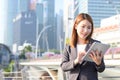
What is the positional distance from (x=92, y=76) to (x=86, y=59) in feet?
0.46

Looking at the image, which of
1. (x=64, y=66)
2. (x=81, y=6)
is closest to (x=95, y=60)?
(x=64, y=66)

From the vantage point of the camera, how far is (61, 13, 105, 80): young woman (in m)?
2.92

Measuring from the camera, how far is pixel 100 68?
294 centimetres

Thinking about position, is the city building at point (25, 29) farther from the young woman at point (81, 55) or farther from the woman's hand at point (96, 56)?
the woman's hand at point (96, 56)

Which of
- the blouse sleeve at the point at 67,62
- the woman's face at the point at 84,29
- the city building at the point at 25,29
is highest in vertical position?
the woman's face at the point at 84,29

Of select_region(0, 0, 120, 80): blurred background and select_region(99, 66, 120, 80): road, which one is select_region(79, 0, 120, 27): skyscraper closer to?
select_region(0, 0, 120, 80): blurred background

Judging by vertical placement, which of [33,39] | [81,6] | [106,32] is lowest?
[33,39]

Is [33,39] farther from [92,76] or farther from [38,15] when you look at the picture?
[92,76]

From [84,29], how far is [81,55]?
0.23 metres

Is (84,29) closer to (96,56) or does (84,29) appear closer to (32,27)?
(96,56)

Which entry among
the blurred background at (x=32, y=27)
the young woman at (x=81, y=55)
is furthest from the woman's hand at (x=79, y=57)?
the blurred background at (x=32, y=27)

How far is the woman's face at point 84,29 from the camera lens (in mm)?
3012

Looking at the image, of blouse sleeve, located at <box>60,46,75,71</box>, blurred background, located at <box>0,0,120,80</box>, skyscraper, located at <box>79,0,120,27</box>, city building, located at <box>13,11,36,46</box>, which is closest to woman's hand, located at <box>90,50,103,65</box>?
blouse sleeve, located at <box>60,46,75,71</box>

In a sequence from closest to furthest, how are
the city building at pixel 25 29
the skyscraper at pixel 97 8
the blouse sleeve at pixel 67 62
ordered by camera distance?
the blouse sleeve at pixel 67 62 → the skyscraper at pixel 97 8 → the city building at pixel 25 29
